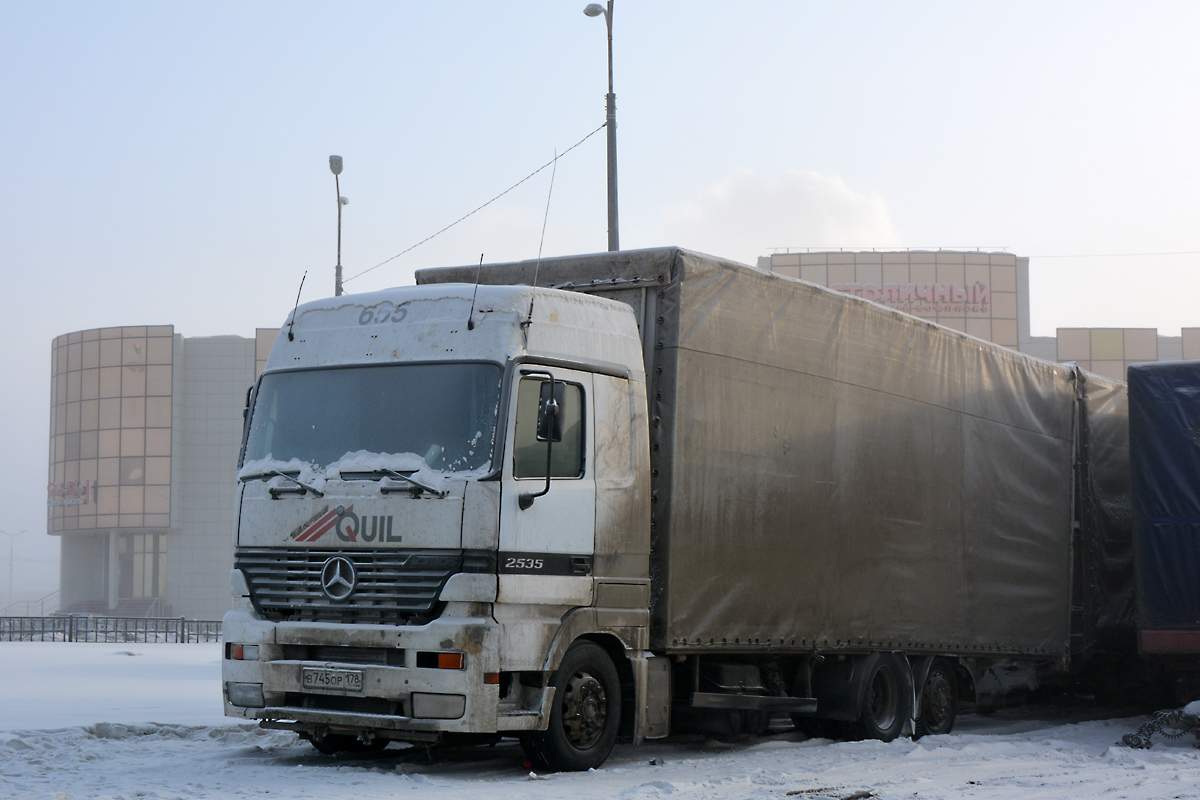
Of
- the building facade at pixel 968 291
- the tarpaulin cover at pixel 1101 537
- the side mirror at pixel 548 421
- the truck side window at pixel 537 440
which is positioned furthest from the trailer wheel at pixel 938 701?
the building facade at pixel 968 291

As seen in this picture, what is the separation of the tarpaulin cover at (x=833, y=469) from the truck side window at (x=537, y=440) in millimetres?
810

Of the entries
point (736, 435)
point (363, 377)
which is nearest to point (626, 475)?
point (736, 435)

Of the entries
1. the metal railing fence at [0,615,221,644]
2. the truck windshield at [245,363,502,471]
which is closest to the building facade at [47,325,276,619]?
the metal railing fence at [0,615,221,644]

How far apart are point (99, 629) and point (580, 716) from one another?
3212 centimetres

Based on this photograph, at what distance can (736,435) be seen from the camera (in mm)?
10039

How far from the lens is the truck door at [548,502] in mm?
8406

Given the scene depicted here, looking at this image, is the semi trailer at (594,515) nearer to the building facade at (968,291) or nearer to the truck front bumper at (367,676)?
the truck front bumper at (367,676)

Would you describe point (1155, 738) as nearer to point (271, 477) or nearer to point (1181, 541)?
point (1181, 541)

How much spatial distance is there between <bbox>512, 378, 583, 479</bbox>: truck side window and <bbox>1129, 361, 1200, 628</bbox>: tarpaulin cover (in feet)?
22.3

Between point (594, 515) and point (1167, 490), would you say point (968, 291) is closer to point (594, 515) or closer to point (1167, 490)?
point (1167, 490)

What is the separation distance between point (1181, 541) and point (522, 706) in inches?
291

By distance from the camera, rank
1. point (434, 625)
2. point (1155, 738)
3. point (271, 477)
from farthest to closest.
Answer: point (1155, 738) → point (271, 477) → point (434, 625)

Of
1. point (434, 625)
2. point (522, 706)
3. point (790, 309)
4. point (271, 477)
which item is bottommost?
point (522, 706)

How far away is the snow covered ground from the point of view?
796 cm
